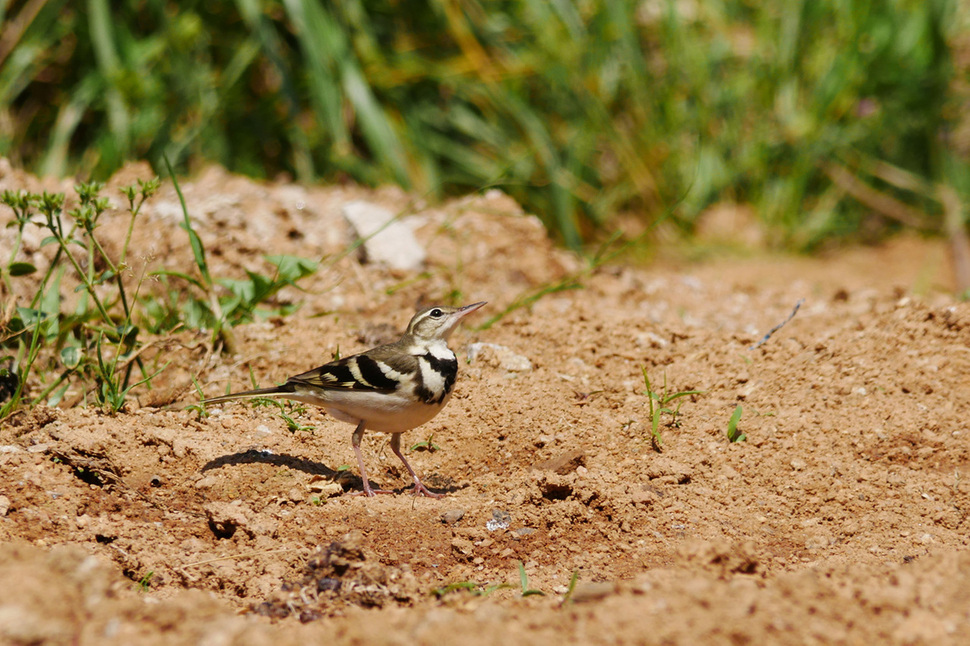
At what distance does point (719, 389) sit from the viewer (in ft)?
15.7

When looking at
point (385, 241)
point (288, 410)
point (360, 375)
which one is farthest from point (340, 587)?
point (385, 241)

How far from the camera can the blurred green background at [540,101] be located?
7.55 meters

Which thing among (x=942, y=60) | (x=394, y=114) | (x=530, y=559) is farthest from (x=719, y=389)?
(x=942, y=60)

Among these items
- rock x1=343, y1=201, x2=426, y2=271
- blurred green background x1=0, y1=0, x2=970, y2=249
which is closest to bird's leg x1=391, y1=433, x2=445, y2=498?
rock x1=343, y1=201, x2=426, y2=271

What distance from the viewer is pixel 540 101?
8641 millimetres

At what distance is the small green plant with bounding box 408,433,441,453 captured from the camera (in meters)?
4.50

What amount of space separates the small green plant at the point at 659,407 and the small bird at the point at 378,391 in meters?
0.92

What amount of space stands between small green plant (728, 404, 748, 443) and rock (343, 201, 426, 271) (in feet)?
8.19

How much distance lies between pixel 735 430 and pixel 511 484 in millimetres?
1089

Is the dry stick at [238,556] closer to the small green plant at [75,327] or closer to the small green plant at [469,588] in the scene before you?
the small green plant at [469,588]

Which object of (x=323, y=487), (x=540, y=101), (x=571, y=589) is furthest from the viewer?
(x=540, y=101)

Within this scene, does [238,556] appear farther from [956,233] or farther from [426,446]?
[956,233]

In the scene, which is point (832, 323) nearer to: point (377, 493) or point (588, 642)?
point (377, 493)

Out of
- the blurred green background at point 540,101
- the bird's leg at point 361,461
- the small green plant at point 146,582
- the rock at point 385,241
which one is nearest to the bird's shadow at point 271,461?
the bird's leg at point 361,461
